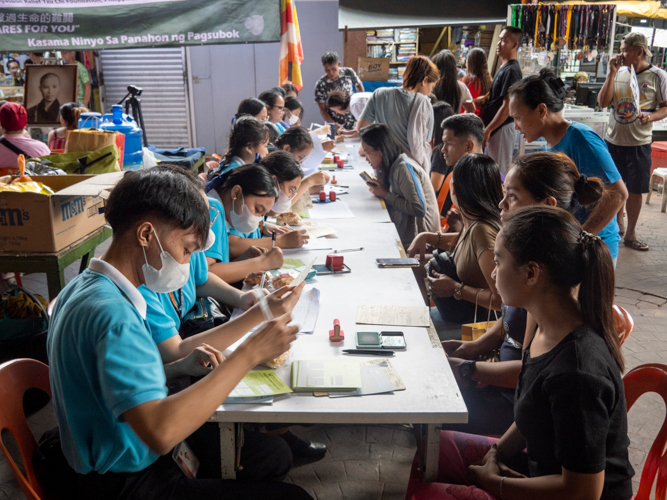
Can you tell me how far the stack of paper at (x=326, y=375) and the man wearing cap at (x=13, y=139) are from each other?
11.4ft

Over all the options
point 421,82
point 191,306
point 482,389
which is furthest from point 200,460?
point 421,82

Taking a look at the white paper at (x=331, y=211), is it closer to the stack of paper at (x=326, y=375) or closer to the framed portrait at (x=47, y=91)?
the stack of paper at (x=326, y=375)

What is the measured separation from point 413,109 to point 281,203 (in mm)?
2089

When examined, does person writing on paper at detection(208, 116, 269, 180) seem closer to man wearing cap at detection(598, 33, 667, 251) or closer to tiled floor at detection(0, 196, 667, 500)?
tiled floor at detection(0, 196, 667, 500)

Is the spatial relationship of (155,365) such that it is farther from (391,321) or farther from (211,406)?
(391,321)

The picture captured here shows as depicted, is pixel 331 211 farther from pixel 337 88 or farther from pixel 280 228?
pixel 337 88

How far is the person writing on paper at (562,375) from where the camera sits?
1261 mm

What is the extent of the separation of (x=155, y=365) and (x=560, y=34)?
586 cm

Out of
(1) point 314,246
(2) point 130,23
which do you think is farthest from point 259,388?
(2) point 130,23

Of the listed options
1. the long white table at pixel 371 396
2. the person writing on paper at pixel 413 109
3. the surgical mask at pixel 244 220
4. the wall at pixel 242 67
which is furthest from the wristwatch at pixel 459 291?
the wall at pixel 242 67

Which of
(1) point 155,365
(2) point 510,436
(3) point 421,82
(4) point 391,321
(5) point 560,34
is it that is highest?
(5) point 560,34

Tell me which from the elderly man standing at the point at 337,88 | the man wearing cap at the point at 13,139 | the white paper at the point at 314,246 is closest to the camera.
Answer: the white paper at the point at 314,246

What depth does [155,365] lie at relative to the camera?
4.27 ft

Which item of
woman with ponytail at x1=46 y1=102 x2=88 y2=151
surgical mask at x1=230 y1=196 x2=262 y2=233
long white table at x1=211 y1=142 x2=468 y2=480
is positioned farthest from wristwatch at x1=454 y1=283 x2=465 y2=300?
woman with ponytail at x1=46 y1=102 x2=88 y2=151
